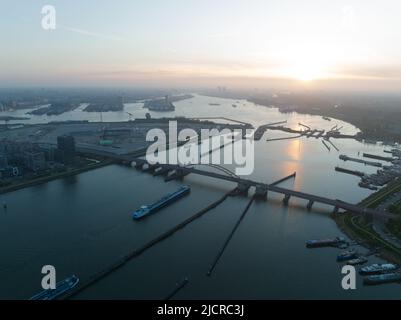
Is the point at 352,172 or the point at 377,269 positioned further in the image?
the point at 352,172

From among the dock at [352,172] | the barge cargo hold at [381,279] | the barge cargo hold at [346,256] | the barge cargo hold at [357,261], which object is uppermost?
the dock at [352,172]

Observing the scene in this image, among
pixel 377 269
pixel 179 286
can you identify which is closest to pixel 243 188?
pixel 377 269

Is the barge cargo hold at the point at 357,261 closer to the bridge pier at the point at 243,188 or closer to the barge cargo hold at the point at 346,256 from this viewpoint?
the barge cargo hold at the point at 346,256

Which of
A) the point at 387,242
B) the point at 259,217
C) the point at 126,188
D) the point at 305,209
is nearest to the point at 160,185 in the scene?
the point at 126,188

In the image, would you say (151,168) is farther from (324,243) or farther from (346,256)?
(346,256)

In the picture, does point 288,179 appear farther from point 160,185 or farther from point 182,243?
point 182,243

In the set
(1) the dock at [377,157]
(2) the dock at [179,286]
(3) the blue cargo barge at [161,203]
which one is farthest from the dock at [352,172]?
(2) the dock at [179,286]
